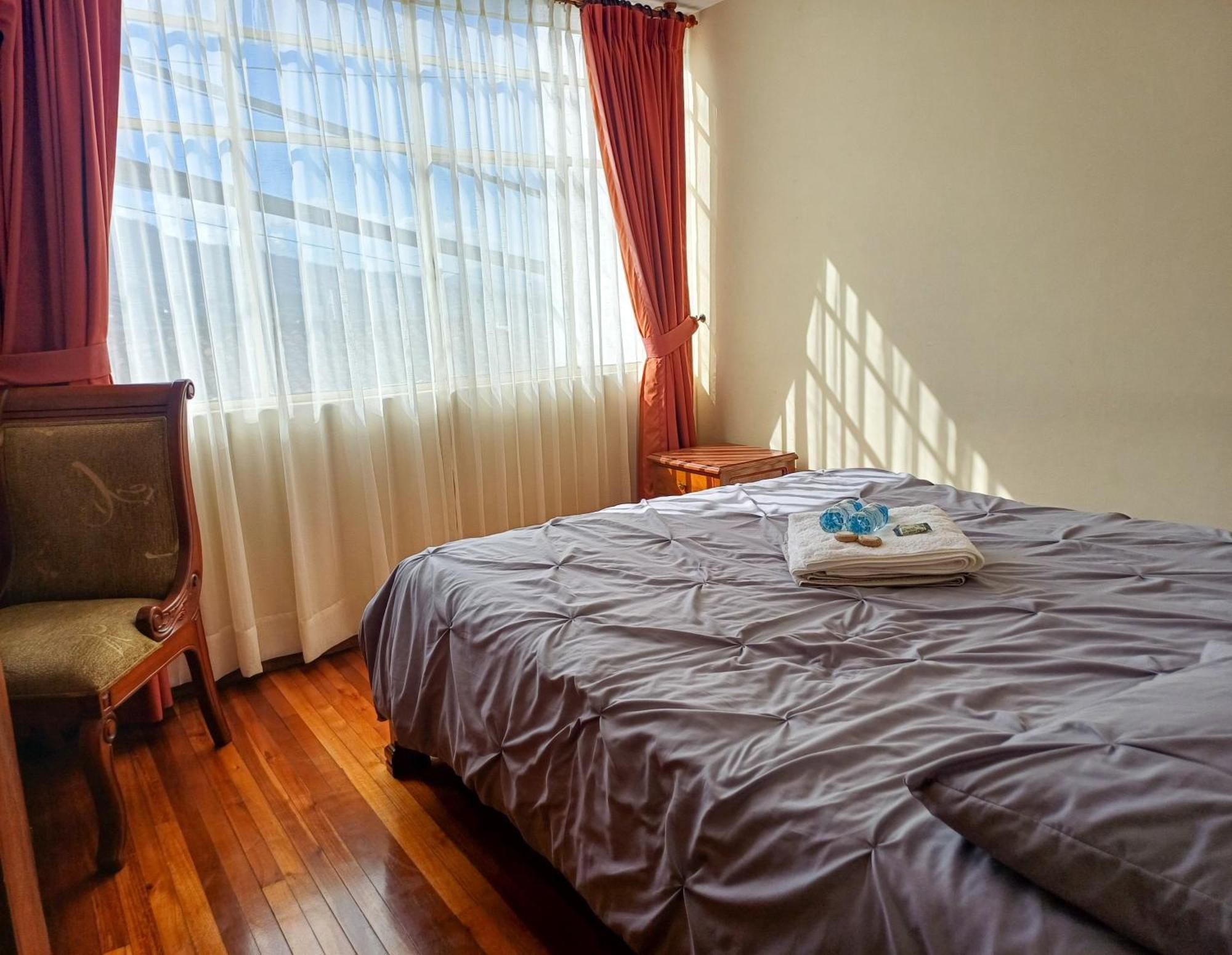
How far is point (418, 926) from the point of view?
170cm

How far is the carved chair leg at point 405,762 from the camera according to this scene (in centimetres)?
223

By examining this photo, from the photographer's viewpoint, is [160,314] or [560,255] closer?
[160,314]

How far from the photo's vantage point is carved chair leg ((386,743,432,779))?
223 centimetres

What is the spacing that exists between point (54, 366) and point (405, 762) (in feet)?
4.83

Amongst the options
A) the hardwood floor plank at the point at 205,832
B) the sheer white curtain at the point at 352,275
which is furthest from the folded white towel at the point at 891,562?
the sheer white curtain at the point at 352,275

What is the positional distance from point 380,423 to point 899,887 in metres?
2.57

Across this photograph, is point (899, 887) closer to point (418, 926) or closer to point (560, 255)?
point (418, 926)

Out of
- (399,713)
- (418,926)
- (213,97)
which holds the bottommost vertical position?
(418,926)

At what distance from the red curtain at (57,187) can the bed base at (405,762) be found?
1367 mm

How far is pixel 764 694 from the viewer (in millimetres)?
1348

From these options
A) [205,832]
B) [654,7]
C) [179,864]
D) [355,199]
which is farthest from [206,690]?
[654,7]

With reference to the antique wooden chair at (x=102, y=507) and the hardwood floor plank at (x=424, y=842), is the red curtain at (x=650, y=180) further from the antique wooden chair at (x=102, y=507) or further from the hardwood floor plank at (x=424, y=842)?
the antique wooden chair at (x=102, y=507)

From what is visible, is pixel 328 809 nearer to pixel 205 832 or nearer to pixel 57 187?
pixel 205 832

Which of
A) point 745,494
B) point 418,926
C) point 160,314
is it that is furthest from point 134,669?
point 745,494
